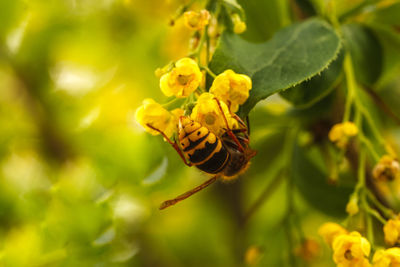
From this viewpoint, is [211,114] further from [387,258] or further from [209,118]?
[387,258]

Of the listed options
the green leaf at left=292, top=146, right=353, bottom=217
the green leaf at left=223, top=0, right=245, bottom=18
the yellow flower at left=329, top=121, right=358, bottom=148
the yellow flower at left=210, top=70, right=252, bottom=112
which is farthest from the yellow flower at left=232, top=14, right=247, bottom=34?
the green leaf at left=292, top=146, right=353, bottom=217

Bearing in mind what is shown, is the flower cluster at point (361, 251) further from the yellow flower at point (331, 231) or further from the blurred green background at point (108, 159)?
the blurred green background at point (108, 159)

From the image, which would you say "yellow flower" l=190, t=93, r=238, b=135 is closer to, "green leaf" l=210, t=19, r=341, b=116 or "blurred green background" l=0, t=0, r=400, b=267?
"green leaf" l=210, t=19, r=341, b=116

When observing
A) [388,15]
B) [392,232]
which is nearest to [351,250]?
[392,232]

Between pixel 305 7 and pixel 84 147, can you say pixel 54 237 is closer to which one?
pixel 84 147

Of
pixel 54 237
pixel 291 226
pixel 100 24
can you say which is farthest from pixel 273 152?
pixel 100 24

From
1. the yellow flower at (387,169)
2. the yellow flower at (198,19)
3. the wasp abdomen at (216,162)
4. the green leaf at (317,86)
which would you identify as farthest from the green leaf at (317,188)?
the yellow flower at (198,19)

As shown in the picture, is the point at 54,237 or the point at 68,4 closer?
the point at 54,237
